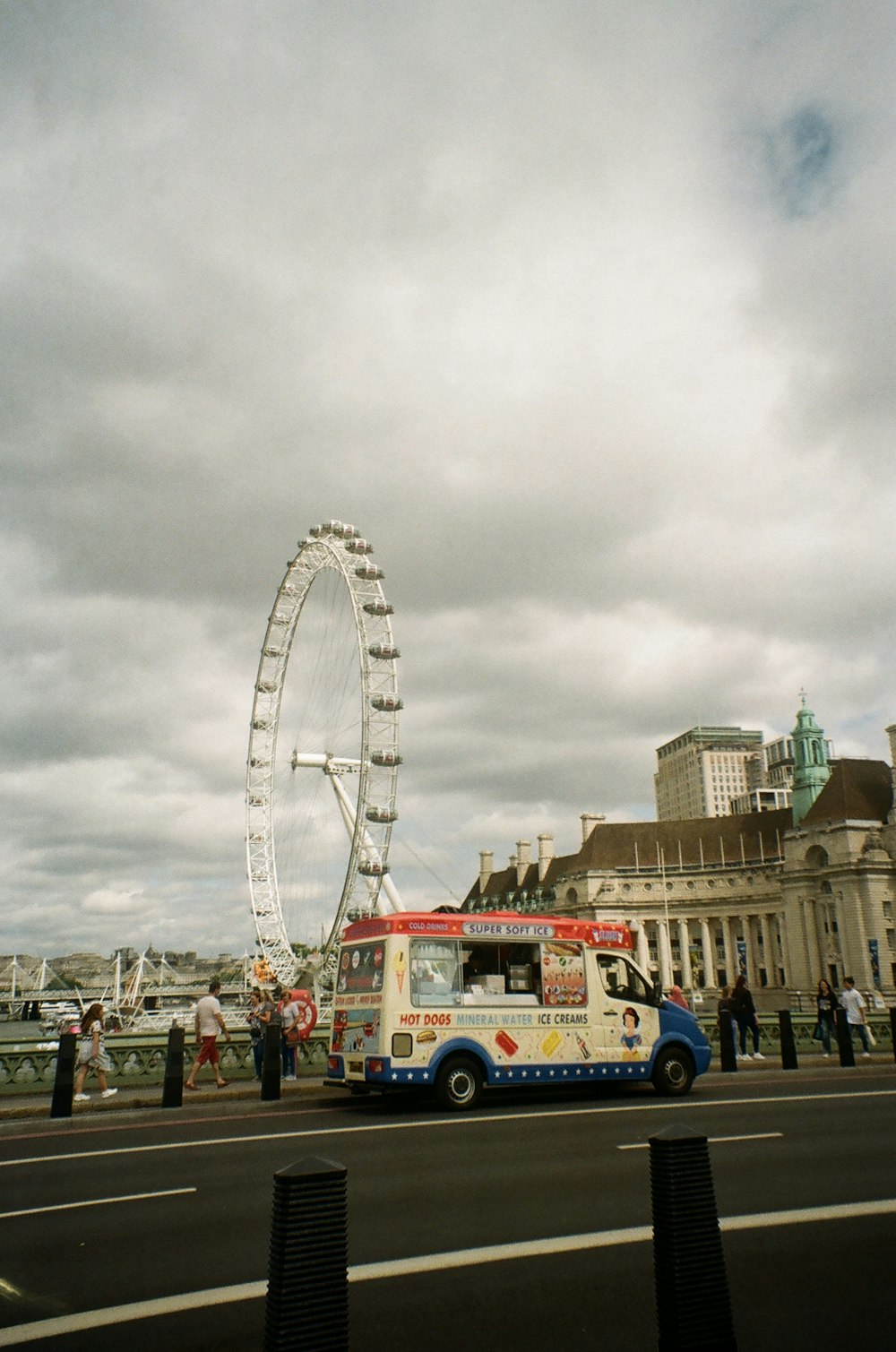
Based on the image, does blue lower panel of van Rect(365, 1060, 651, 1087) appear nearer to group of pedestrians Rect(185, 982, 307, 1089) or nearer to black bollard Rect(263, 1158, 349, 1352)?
group of pedestrians Rect(185, 982, 307, 1089)

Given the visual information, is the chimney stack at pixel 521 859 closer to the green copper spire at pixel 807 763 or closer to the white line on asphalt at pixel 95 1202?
the green copper spire at pixel 807 763

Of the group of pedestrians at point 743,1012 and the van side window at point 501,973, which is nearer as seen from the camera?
the van side window at point 501,973

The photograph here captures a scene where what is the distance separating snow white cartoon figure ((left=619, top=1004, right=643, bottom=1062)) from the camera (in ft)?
62.4

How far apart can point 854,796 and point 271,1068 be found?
9141 cm

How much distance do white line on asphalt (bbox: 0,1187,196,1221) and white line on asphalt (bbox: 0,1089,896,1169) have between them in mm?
2826

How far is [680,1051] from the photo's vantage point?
1966cm

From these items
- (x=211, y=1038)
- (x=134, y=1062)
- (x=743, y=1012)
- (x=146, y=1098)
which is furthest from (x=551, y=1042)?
(x=743, y=1012)

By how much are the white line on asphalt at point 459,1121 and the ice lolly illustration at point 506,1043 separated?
3.68 feet

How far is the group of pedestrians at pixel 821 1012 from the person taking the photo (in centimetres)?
2611

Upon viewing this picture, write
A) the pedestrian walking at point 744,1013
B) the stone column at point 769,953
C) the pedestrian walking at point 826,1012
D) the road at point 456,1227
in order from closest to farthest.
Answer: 1. the road at point 456,1227
2. the pedestrian walking at point 744,1013
3. the pedestrian walking at point 826,1012
4. the stone column at point 769,953

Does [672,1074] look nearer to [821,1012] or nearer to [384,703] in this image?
[821,1012]

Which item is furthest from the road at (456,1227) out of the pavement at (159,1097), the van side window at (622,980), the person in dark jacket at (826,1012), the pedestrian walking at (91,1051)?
the person in dark jacket at (826,1012)

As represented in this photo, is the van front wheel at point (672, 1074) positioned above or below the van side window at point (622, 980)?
below

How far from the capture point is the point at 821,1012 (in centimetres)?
2858
